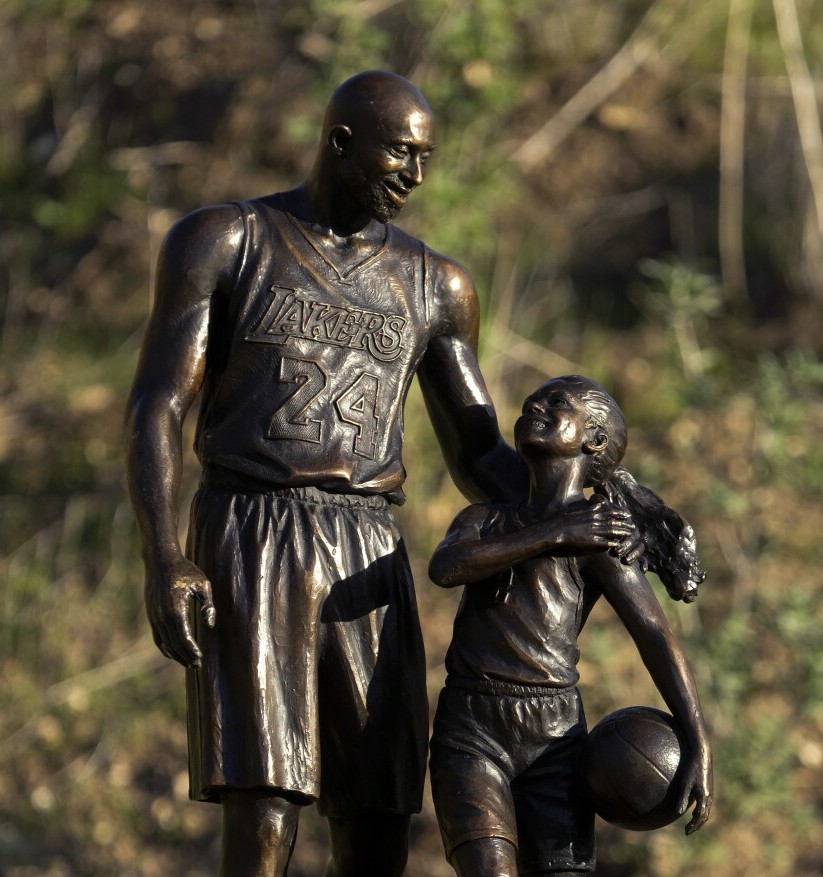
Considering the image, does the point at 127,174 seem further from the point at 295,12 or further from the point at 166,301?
the point at 166,301

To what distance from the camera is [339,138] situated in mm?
4434

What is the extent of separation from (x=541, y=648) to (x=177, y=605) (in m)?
0.91

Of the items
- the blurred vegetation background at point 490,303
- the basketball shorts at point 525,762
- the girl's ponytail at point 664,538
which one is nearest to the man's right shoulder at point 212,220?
the girl's ponytail at point 664,538

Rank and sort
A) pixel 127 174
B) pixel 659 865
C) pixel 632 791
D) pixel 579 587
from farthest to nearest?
pixel 127 174, pixel 659 865, pixel 579 587, pixel 632 791

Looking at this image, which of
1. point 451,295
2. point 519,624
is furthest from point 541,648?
point 451,295

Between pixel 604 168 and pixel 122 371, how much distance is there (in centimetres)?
338

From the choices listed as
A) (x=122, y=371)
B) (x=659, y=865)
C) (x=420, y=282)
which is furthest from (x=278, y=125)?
(x=420, y=282)

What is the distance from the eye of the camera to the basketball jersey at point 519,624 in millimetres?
4266

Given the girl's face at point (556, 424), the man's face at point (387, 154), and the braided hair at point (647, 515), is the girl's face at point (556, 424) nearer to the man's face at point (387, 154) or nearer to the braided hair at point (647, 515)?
the braided hair at point (647, 515)

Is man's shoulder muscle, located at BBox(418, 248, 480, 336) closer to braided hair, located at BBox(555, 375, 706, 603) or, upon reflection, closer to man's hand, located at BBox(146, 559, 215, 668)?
braided hair, located at BBox(555, 375, 706, 603)

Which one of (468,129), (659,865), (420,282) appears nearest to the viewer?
(420,282)

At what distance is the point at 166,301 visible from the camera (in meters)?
4.42

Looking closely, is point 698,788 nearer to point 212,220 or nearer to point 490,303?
point 212,220

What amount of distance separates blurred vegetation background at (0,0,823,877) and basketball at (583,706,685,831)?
161 inches
